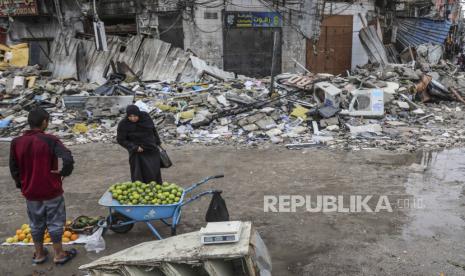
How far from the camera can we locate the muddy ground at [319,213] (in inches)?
165

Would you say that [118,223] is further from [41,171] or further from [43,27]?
[43,27]

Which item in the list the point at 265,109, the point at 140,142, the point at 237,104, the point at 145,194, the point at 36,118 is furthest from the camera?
the point at 237,104

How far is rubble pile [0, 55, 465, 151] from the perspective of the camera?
967cm

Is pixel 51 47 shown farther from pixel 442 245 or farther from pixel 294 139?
pixel 442 245

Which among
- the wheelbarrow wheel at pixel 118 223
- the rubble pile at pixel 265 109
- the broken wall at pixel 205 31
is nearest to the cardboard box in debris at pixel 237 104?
the rubble pile at pixel 265 109

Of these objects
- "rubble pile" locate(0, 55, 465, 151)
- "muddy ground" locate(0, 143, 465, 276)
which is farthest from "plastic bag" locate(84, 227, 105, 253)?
"rubble pile" locate(0, 55, 465, 151)

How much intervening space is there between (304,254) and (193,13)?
12.5 metres

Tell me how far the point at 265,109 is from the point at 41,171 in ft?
25.1

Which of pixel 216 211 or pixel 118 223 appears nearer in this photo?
pixel 216 211

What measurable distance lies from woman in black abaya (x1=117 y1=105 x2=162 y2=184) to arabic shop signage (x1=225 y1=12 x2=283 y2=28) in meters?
11.2

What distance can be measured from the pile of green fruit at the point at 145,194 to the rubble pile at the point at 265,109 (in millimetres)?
5002

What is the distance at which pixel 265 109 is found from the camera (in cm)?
1095

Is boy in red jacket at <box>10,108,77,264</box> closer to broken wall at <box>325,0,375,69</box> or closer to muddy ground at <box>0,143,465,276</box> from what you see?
muddy ground at <box>0,143,465,276</box>

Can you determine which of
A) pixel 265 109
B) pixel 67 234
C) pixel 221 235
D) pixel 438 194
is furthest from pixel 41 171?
pixel 265 109
